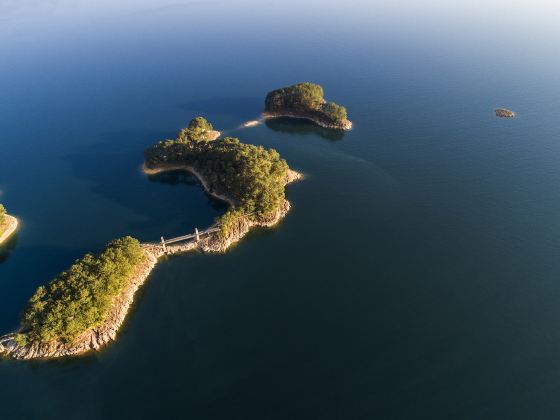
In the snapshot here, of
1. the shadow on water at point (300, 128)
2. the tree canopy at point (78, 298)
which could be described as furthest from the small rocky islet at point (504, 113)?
the tree canopy at point (78, 298)

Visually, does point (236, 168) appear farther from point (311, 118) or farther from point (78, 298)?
point (311, 118)

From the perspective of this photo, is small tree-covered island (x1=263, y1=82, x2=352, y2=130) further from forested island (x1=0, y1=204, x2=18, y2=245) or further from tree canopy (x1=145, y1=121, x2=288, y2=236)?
forested island (x1=0, y1=204, x2=18, y2=245)

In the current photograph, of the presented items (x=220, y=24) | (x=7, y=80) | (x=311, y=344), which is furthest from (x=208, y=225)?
(x=220, y=24)

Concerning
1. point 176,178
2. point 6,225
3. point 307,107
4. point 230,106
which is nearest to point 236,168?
point 176,178

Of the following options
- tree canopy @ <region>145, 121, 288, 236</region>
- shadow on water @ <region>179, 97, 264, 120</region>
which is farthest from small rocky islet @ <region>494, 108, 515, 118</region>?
tree canopy @ <region>145, 121, 288, 236</region>

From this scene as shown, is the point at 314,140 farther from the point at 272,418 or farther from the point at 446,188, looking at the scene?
the point at 272,418

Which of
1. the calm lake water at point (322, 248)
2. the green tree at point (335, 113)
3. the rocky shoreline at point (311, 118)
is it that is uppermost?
the green tree at point (335, 113)

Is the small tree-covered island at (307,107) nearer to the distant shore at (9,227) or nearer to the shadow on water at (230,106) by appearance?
the shadow on water at (230,106)
